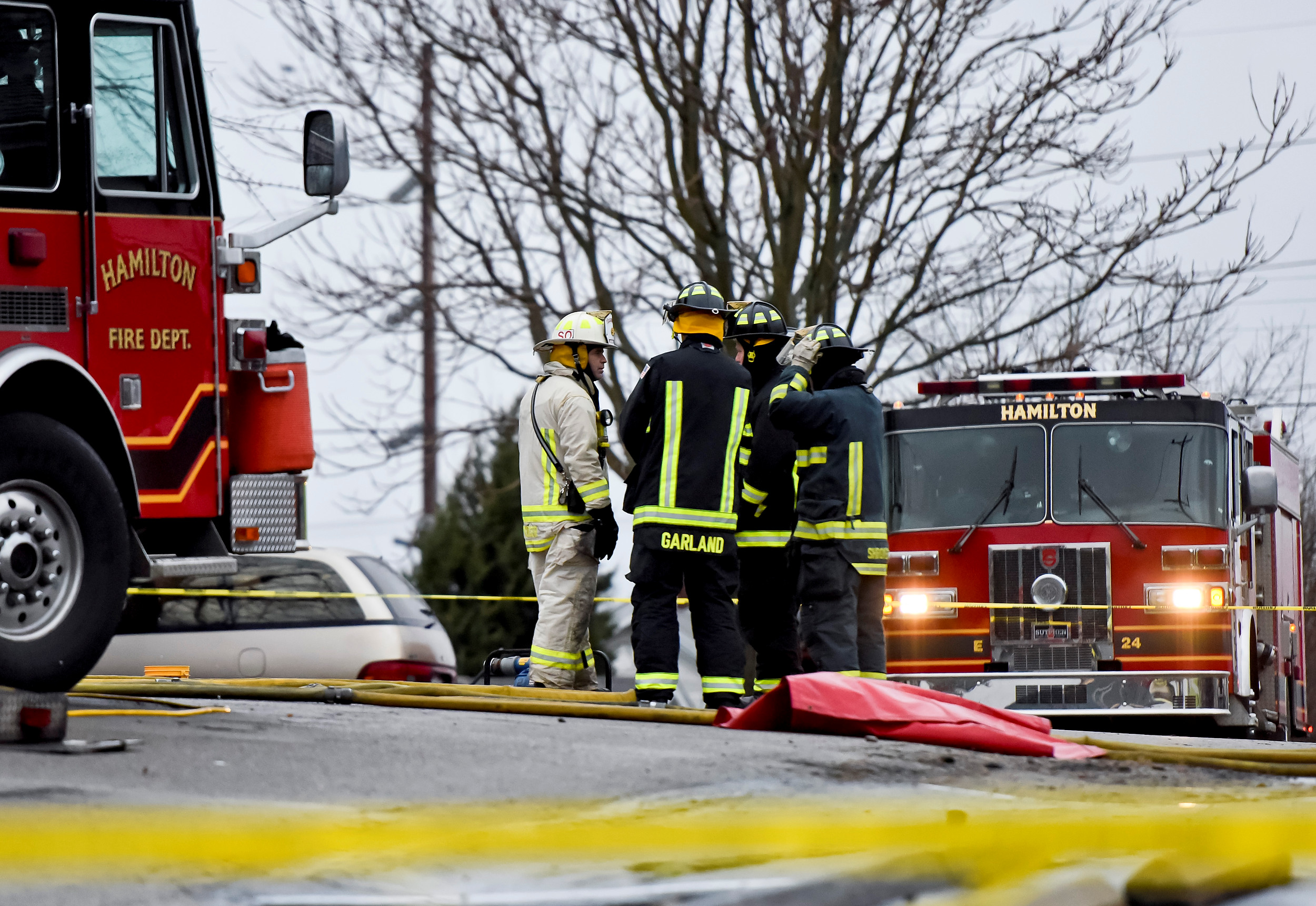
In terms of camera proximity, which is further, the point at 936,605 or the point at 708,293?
the point at 936,605

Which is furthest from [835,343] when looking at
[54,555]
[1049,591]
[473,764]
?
[54,555]

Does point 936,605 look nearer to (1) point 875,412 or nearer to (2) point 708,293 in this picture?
(1) point 875,412

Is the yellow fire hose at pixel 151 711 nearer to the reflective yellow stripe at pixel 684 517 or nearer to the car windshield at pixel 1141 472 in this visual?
the reflective yellow stripe at pixel 684 517

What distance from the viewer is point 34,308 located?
20.9 feet

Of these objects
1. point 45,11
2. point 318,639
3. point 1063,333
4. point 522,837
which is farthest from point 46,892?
point 1063,333

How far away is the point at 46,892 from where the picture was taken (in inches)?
141

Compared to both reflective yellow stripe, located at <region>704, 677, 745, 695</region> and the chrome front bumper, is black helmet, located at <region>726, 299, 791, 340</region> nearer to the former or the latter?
reflective yellow stripe, located at <region>704, 677, 745, 695</region>

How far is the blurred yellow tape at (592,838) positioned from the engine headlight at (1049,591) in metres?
6.64

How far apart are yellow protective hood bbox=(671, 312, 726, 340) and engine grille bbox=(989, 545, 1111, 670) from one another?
403 cm

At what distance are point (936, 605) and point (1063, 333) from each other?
24.9 ft

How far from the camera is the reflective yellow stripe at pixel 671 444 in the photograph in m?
8.06

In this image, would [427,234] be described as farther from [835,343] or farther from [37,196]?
[37,196]

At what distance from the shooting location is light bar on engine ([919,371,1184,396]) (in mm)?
11742

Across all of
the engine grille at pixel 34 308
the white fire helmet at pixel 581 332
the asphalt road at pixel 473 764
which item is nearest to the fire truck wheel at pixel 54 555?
the asphalt road at pixel 473 764
